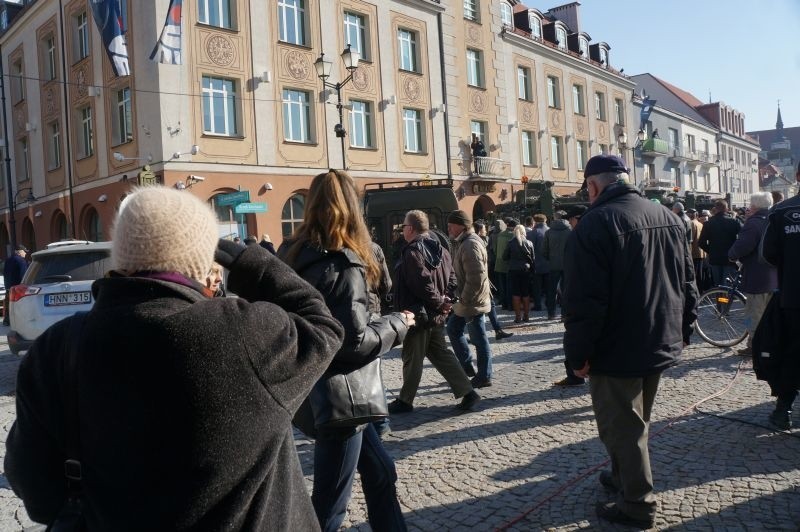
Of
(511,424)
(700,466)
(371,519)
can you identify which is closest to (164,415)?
(371,519)

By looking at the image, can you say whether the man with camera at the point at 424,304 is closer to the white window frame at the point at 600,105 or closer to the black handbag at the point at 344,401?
the black handbag at the point at 344,401

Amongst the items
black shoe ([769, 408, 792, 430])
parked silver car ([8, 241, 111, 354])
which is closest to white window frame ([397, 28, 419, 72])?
parked silver car ([8, 241, 111, 354])

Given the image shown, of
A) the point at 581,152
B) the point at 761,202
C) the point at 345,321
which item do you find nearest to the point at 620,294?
the point at 345,321

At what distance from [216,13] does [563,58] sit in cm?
1979

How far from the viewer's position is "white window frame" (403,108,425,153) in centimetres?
2417

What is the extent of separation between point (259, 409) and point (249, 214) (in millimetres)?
18421

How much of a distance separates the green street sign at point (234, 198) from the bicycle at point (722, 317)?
12.6 meters

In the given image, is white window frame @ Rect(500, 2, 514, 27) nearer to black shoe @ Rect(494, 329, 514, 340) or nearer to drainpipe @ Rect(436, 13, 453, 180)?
drainpipe @ Rect(436, 13, 453, 180)

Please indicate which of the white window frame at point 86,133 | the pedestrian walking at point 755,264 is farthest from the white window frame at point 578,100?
the pedestrian walking at point 755,264

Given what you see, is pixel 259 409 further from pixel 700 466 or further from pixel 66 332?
pixel 700 466

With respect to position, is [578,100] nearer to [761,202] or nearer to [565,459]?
[761,202]

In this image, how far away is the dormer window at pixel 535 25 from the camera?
3212 cm

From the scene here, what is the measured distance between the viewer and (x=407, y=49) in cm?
2459

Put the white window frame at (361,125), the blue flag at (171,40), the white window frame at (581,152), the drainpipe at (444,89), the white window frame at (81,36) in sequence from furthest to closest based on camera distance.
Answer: the white window frame at (581,152), the drainpipe at (444,89), the white window frame at (361,125), the white window frame at (81,36), the blue flag at (171,40)
